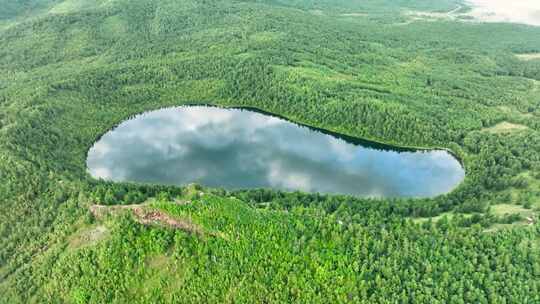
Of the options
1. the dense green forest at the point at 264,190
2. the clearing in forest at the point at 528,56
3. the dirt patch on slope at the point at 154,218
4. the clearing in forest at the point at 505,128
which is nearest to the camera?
the dense green forest at the point at 264,190

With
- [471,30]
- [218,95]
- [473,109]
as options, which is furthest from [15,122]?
[471,30]

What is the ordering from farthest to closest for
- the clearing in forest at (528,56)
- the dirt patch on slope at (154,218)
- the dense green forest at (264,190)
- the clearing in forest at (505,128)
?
the clearing in forest at (528,56) → the clearing in forest at (505,128) → the dirt patch on slope at (154,218) → the dense green forest at (264,190)

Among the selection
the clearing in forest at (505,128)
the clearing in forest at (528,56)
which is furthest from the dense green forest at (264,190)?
the clearing in forest at (528,56)

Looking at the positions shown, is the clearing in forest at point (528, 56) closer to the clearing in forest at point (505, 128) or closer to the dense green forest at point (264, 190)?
the dense green forest at point (264, 190)

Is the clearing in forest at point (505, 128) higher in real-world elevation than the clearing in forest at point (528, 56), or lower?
lower

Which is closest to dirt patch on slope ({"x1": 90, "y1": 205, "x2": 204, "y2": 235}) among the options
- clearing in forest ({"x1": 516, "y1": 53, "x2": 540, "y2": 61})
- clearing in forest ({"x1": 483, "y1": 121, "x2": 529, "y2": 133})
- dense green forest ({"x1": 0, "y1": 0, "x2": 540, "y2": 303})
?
dense green forest ({"x1": 0, "y1": 0, "x2": 540, "y2": 303})

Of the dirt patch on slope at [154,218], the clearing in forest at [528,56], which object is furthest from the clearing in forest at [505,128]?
the dirt patch on slope at [154,218]

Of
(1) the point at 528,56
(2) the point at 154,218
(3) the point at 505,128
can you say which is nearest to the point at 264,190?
(2) the point at 154,218

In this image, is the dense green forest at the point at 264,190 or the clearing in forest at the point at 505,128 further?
the clearing in forest at the point at 505,128

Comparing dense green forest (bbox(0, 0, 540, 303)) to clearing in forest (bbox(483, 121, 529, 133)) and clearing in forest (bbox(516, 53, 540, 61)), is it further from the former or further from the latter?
clearing in forest (bbox(516, 53, 540, 61))
